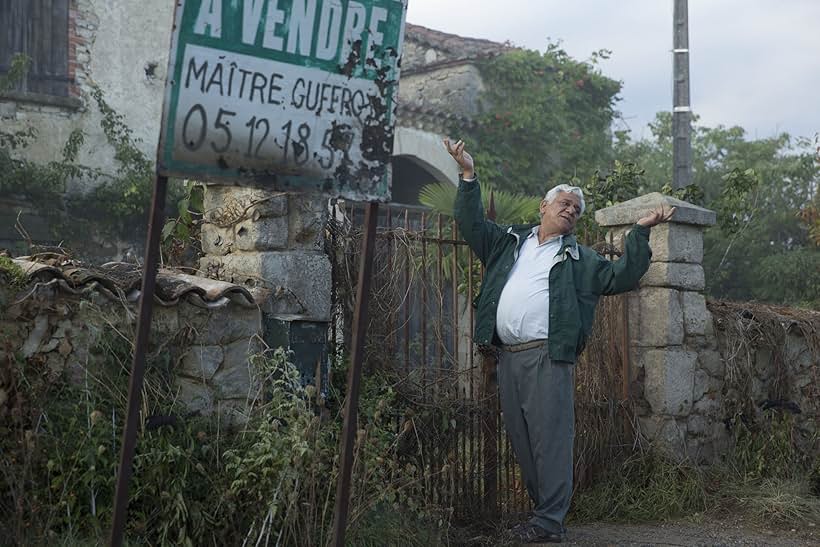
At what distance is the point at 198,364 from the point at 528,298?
1.67m

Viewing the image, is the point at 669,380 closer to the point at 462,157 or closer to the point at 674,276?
the point at 674,276

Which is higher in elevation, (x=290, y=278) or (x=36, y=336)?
(x=290, y=278)

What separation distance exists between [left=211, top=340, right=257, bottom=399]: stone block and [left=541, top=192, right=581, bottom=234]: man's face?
1.68 m

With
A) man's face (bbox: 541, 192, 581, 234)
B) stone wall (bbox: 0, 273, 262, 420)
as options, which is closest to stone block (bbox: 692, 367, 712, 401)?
man's face (bbox: 541, 192, 581, 234)

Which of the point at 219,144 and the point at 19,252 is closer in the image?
the point at 219,144

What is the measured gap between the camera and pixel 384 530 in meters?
4.16

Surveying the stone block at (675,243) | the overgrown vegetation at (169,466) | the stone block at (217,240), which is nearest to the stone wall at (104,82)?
the stone block at (217,240)

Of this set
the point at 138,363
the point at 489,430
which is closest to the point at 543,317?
the point at 489,430

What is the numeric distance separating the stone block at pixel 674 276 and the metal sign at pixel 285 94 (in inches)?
141

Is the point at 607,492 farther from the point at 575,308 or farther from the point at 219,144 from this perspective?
the point at 219,144

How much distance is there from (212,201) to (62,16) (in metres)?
7.80

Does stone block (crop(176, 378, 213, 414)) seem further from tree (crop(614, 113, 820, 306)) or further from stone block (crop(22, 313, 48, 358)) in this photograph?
tree (crop(614, 113, 820, 306))

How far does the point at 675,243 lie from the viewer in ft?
20.9

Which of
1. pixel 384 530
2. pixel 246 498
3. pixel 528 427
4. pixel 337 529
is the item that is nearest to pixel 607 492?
pixel 528 427
